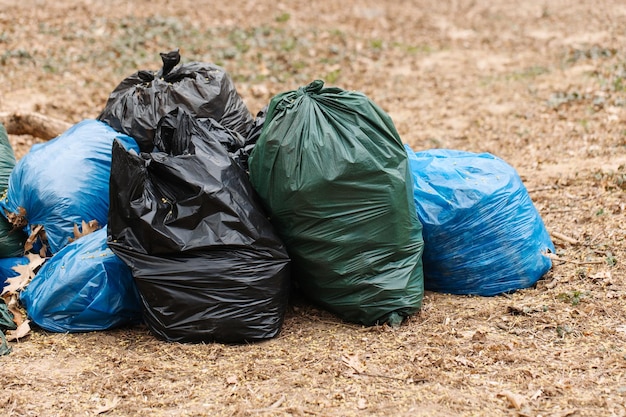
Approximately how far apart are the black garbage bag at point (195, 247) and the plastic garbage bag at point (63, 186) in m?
0.54

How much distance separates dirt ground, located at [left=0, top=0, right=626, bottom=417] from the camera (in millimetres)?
2535

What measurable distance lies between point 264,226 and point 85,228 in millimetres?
974

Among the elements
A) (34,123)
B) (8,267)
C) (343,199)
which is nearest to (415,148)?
(34,123)

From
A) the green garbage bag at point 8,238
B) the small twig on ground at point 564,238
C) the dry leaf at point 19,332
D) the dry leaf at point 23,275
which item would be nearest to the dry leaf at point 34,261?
the dry leaf at point 23,275

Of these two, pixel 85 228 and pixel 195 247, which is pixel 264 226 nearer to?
pixel 195 247

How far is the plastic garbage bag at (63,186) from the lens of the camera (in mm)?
3402

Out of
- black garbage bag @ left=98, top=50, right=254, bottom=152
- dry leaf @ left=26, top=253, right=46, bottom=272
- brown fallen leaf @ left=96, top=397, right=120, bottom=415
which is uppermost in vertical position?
black garbage bag @ left=98, top=50, right=254, bottom=152

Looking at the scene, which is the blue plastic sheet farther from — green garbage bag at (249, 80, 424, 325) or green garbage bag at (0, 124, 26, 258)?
green garbage bag at (249, 80, 424, 325)

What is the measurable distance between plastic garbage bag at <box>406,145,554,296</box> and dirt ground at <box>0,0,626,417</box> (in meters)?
0.11

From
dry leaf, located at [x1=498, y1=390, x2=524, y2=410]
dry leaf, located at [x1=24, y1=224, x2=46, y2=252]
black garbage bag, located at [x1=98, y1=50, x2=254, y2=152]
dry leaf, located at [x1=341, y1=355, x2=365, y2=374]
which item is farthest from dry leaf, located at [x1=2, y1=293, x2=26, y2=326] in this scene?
dry leaf, located at [x1=498, y1=390, x2=524, y2=410]

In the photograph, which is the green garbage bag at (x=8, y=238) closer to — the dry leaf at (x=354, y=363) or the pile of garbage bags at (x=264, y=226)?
the pile of garbage bags at (x=264, y=226)

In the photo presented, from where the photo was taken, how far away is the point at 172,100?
12.0 ft

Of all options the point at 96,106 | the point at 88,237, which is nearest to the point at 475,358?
the point at 88,237

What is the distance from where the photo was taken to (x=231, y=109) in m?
3.83
